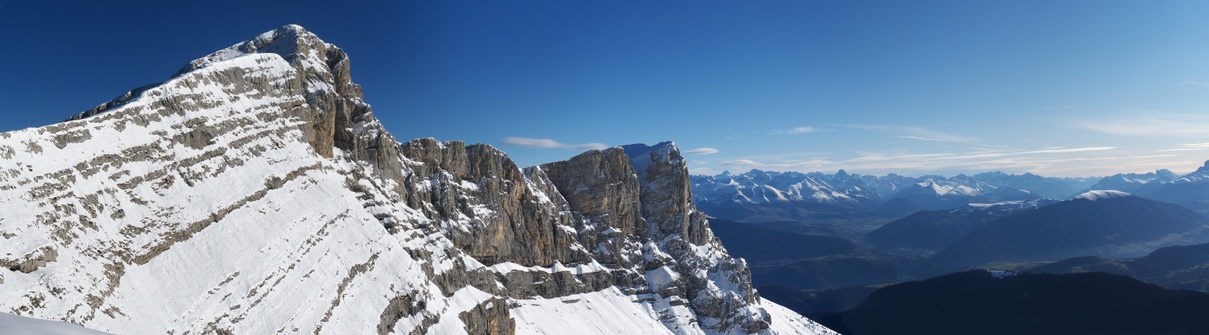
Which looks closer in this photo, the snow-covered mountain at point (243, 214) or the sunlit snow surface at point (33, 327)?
the sunlit snow surface at point (33, 327)

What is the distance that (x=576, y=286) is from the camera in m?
191

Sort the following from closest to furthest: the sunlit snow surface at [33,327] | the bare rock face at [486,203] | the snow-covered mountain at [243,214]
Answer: the sunlit snow surface at [33,327] → the snow-covered mountain at [243,214] → the bare rock face at [486,203]

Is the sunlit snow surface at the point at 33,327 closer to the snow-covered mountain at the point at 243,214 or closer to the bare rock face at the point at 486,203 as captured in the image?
the snow-covered mountain at the point at 243,214

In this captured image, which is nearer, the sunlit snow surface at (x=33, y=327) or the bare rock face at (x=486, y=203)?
the sunlit snow surface at (x=33, y=327)

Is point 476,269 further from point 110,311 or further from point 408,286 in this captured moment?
point 110,311

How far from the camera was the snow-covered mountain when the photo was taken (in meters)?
60.0

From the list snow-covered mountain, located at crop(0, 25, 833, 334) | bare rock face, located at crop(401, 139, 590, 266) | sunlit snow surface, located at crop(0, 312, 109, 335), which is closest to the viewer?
sunlit snow surface, located at crop(0, 312, 109, 335)

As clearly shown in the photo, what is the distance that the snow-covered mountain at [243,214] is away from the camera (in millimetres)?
60031

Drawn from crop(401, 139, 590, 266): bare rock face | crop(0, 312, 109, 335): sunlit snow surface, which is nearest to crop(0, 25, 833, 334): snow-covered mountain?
crop(401, 139, 590, 266): bare rock face

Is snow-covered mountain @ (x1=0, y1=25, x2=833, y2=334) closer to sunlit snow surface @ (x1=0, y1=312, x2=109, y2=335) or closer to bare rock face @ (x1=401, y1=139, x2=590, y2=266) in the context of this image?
bare rock face @ (x1=401, y1=139, x2=590, y2=266)

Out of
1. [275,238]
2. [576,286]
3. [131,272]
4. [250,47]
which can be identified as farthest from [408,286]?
[576,286]

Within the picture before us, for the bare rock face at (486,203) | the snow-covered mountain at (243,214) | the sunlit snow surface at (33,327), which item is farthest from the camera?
the bare rock face at (486,203)

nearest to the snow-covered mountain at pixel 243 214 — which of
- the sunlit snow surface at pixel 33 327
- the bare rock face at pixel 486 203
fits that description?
the bare rock face at pixel 486 203

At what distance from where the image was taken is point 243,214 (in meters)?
81.9
